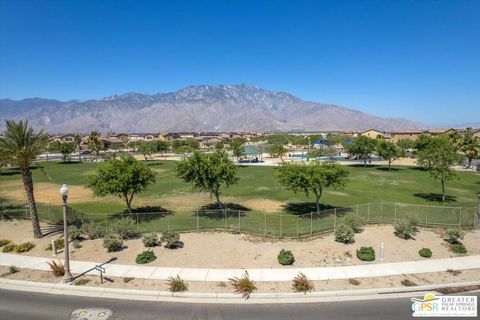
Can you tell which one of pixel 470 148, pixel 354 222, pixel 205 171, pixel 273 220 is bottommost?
pixel 273 220

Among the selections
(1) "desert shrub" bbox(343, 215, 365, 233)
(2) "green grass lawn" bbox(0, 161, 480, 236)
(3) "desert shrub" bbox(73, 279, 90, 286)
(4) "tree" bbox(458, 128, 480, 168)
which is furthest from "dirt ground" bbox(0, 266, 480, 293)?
(4) "tree" bbox(458, 128, 480, 168)

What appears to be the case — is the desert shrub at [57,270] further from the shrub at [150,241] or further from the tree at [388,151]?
the tree at [388,151]

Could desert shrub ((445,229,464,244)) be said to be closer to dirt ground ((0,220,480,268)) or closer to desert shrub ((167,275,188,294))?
dirt ground ((0,220,480,268))

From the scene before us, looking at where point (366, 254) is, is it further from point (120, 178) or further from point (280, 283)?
point (120, 178)

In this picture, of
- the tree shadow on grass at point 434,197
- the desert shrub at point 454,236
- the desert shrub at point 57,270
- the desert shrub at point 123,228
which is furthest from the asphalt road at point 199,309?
the tree shadow on grass at point 434,197

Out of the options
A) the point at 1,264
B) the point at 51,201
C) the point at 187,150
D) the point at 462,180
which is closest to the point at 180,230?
the point at 1,264

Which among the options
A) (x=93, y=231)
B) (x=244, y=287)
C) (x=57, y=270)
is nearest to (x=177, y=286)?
(x=244, y=287)

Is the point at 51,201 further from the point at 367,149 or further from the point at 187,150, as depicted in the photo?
the point at 187,150
